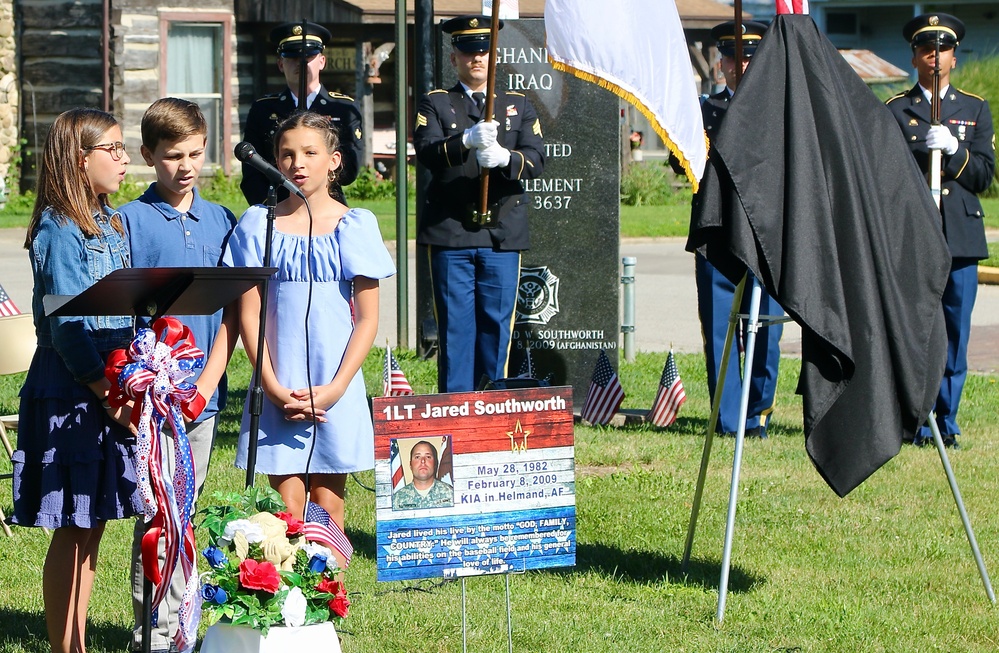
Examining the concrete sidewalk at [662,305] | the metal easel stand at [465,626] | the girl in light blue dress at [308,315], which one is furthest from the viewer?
the concrete sidewalk at [662,305]

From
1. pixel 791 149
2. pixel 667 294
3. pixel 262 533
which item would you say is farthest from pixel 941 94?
pixel 667 294

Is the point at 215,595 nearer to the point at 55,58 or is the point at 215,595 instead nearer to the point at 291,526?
the point at 291,526

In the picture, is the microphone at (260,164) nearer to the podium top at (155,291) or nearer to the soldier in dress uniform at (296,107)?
the podium top at (155,291)

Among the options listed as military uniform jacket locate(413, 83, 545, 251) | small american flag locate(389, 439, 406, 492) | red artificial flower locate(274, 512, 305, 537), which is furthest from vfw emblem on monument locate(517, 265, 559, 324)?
red artificial flower locate(274, 512, 305, 537)

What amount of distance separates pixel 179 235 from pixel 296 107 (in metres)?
4.04

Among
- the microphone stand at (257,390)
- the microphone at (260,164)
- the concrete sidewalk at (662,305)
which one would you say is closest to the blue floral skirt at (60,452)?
the microphone stand at (257,390)

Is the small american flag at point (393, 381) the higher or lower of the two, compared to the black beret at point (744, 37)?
lower

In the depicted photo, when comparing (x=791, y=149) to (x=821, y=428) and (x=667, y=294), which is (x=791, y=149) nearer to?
(x=821, y=428)

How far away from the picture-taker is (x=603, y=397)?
8664mm

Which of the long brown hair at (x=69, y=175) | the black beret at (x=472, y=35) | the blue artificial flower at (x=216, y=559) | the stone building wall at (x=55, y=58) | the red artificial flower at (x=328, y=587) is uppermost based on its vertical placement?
the stone building wall at (x=55, y=58)

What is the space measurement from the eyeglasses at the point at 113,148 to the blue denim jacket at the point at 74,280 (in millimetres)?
189

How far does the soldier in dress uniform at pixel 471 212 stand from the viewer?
8.01 m

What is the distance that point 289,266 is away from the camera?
4.61 metres

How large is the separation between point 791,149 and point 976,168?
368 cm
